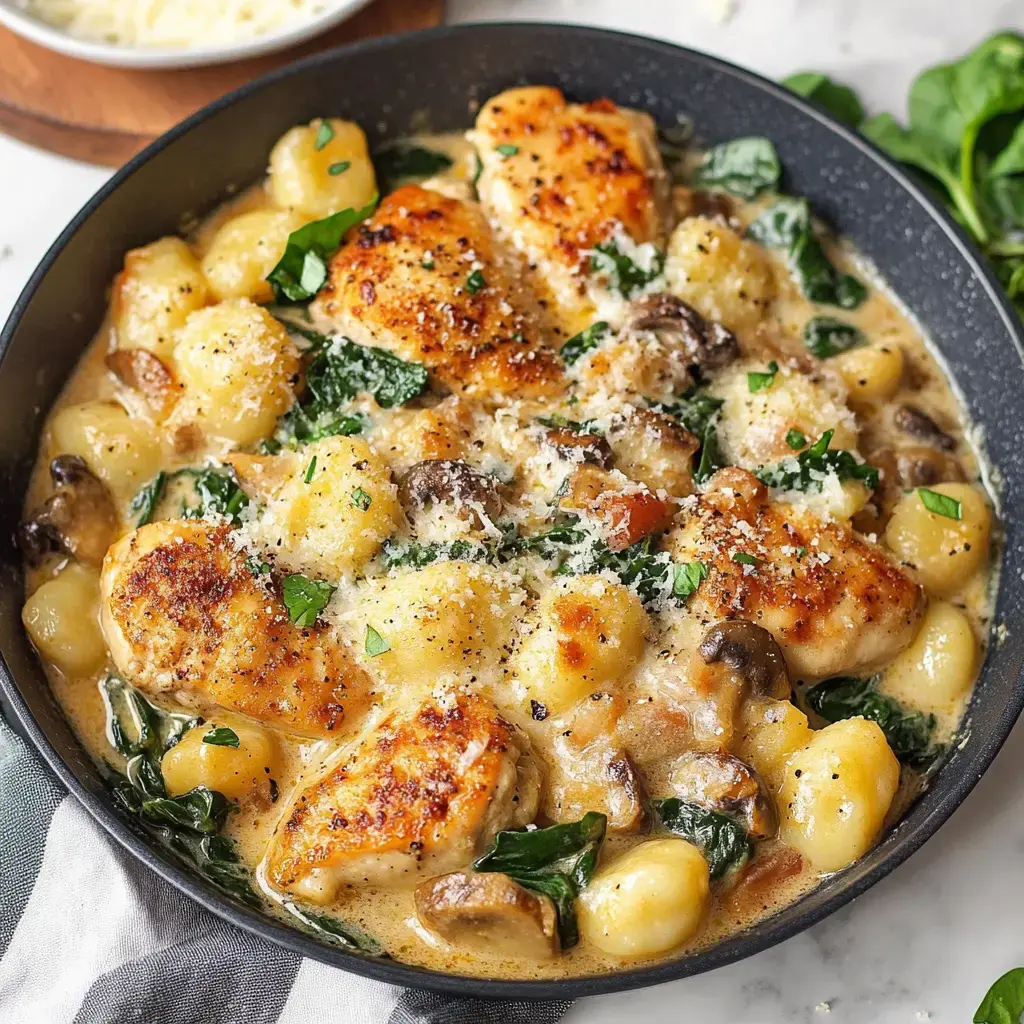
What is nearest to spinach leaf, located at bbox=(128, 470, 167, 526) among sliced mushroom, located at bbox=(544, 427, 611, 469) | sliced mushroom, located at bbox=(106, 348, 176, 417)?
sliced mushroom, located at bbox=(106, 348, 176, 417)

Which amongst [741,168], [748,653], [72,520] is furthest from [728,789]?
[741,168]

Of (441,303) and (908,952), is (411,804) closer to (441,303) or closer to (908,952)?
(441,303)

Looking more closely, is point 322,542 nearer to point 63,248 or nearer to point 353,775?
point 353,775

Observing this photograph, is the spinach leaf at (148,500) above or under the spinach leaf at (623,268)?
under

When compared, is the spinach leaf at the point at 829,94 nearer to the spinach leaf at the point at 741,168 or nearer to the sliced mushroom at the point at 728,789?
the spinach leaf at the point at 741,168

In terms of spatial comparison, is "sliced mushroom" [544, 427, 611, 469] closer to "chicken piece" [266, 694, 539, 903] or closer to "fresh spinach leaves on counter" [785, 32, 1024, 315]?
"chicken piece" [266, 694, 539, 903]

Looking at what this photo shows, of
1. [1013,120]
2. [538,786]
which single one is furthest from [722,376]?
[1013,120]

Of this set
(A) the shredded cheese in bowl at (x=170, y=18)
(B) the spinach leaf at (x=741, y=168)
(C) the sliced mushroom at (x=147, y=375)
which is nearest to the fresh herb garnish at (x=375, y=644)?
(C) the sliced mushroom at (x=147, y=375)
